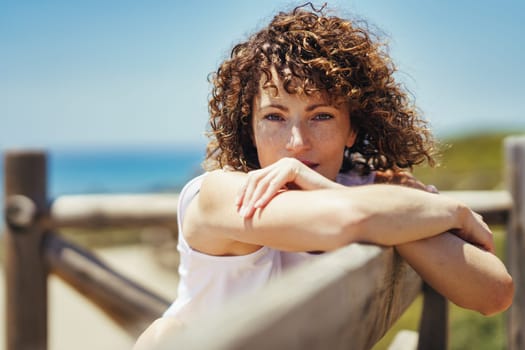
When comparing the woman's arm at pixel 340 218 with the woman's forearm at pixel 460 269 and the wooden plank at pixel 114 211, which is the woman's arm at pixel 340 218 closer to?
→ the woman's forearm at pixel 460 269

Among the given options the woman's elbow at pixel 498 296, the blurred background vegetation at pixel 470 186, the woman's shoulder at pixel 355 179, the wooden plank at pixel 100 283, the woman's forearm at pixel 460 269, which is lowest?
the blurred background vegetation at pixel 470 186

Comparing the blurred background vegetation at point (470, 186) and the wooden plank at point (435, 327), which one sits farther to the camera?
the blurred background vegetation at point (470, 186)

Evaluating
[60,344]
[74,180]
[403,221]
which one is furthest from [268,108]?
[74,180]

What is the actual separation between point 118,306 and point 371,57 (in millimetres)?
1818

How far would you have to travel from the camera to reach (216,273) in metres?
1.69

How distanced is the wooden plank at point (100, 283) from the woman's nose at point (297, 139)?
157 cm

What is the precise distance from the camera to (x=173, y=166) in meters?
69.8

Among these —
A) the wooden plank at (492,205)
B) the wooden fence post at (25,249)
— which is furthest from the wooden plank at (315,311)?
the wooden fence post at (25,249)

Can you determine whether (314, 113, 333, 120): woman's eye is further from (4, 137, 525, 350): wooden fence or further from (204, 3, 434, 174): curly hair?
(4, 137, 525, 350): wooden fence

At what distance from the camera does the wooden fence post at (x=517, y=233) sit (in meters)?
2.89

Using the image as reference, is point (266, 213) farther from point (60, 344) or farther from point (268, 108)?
point (60, 344)

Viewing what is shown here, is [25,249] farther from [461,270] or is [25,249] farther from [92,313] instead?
[92,313]

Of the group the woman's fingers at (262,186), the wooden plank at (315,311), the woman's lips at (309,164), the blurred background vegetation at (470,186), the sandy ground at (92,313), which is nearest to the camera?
the wooden plank at (315,311)

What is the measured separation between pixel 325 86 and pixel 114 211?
1.69 metres
